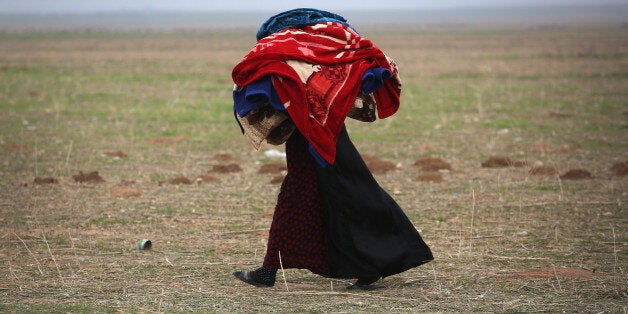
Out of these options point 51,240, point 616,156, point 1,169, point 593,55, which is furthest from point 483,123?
point 593,55

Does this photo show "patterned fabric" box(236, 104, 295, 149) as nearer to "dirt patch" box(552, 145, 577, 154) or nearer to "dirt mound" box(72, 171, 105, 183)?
"dirt mound" box(72, 171, 105, 183)

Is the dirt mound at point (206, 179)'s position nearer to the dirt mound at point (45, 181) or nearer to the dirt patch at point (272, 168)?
the dirt patch at point (272, 168)

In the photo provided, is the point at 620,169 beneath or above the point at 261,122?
beneath

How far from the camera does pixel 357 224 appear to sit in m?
5.34

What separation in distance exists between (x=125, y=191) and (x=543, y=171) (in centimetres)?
481

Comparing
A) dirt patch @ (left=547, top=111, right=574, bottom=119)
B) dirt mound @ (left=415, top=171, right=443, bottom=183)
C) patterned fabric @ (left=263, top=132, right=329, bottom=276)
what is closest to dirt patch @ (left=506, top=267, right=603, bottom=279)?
patterned fabric @ (left=263, top=132, right=329, bottom=276)

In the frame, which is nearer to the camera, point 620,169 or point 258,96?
point 258,96

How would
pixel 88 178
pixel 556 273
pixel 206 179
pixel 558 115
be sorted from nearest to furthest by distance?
pixel 556 273, pixel 88 178, pixel 206 179, pixel 558 115

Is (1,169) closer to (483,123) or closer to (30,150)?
(30,150)

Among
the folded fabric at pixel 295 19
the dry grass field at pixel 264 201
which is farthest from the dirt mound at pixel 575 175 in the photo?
the folded fabric at pixel 295 19

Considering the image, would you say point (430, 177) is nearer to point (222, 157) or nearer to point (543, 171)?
point (543, 171)

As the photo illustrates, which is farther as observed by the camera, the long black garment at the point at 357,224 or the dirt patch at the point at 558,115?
the dirt patch at the point at 558,115

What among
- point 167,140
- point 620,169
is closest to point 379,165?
point 620,169

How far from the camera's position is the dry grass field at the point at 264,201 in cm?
530
